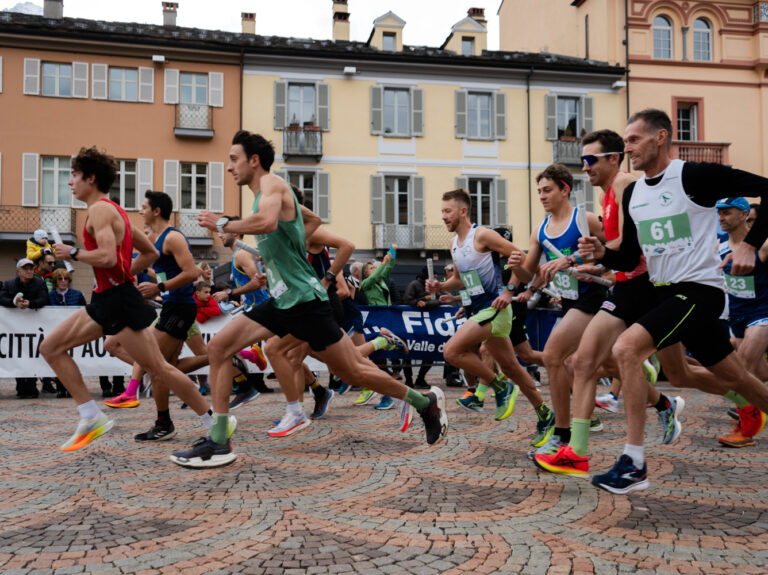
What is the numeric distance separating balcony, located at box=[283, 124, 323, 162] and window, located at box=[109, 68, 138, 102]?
19.8ft

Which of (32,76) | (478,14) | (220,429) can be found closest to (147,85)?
(32,76)

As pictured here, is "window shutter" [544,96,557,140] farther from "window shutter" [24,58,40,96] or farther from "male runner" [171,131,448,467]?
"male runner" [171,131,448,467]

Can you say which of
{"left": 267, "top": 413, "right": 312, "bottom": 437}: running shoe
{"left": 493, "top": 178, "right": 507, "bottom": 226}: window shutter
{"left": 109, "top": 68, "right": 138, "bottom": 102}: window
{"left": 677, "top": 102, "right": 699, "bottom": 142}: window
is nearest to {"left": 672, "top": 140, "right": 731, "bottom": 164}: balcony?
{"left": 677, "top": 102, "right": 699, "bottom": 142}: window

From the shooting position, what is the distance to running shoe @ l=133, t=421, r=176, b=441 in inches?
239

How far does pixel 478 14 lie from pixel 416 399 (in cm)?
3332

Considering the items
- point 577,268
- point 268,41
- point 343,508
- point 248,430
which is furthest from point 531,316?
point 268,41

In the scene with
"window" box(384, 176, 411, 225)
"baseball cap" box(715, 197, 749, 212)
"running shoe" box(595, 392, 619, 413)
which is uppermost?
"window" box(384, 176, 411, 225)

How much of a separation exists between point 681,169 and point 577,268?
91 cm

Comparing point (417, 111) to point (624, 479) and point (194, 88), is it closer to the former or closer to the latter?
point (194, 88)

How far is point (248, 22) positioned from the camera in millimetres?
31969

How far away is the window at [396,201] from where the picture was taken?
29.7m

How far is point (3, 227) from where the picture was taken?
26484 millimetres

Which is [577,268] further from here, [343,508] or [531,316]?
[531,316]

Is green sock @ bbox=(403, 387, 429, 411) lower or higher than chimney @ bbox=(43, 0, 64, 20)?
lower
